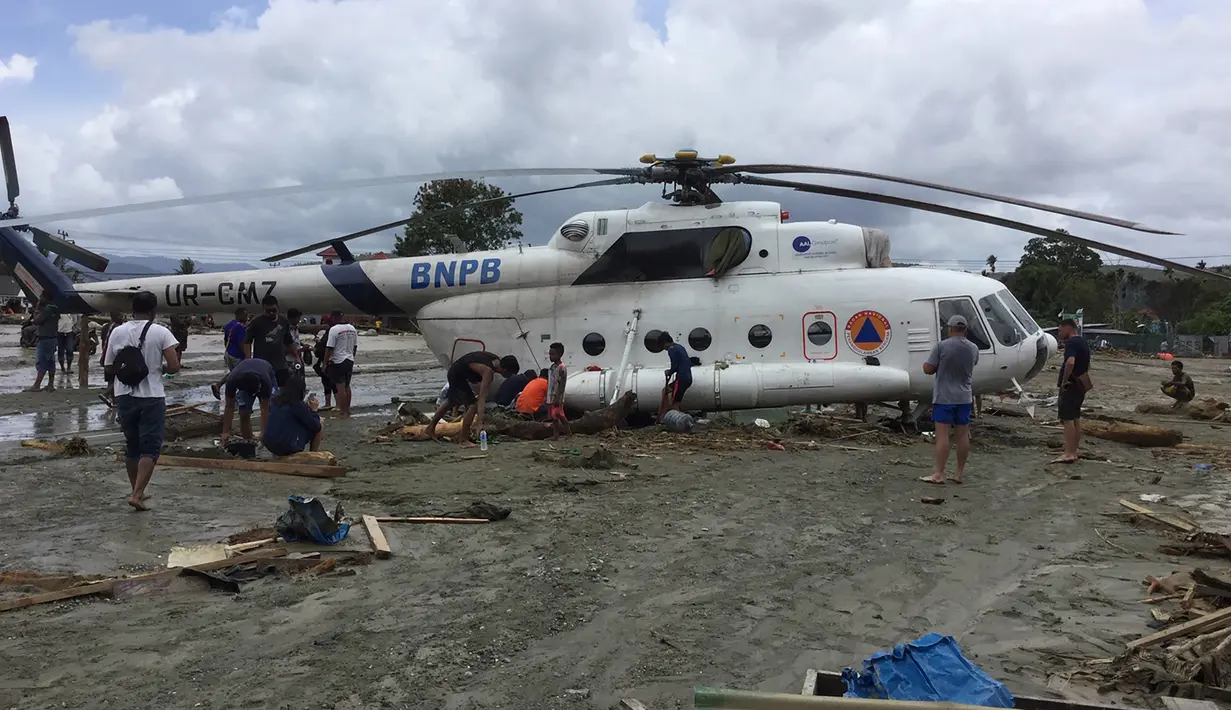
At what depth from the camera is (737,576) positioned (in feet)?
16.8

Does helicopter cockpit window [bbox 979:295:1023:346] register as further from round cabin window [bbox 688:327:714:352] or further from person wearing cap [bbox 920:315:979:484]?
round cabin window [bbox 688:327:714:352]

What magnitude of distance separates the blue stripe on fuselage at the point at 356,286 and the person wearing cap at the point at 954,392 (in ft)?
28.3

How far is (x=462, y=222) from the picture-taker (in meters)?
37.0

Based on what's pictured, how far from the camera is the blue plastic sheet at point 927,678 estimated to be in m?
2.98

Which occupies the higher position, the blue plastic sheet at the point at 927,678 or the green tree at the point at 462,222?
the green tree at the point at 462,222

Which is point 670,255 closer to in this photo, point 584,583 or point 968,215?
point 968,215

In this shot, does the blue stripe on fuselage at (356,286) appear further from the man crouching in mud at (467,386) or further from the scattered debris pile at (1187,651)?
the scattered debris pile at (1187,651)

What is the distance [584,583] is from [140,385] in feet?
13.9

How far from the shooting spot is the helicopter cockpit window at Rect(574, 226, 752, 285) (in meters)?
12.3

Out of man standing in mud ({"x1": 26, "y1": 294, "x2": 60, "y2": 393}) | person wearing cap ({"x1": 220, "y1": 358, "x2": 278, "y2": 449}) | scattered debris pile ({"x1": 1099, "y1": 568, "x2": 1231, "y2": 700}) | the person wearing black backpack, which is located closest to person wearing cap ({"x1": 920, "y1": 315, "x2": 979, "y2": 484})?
scattered debris pile ({"x1": 1099, "y1": 568, "x2": 1231, "y2": 700})

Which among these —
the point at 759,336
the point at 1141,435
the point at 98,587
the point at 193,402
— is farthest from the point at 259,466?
the point at 1141,435

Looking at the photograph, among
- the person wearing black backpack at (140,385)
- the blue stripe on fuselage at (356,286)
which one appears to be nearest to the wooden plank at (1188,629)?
the person wearing black backpack at (140,385)

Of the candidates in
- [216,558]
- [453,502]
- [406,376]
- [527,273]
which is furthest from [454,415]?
[406,376]

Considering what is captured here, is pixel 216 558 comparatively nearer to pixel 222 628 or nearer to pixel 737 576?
pixel 222 628
